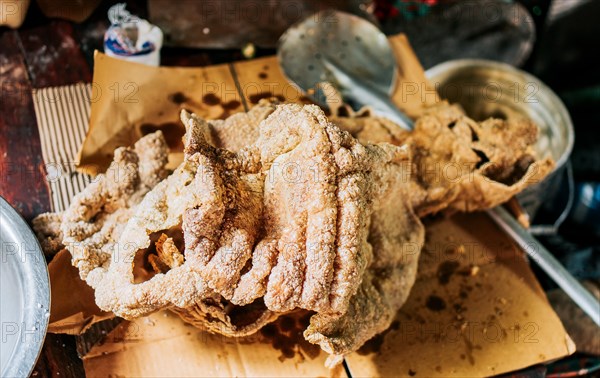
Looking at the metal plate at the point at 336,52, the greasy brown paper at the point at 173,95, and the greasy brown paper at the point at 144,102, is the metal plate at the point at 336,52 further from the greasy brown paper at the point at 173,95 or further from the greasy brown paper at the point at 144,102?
the greasy brown paper at the point at 144,102

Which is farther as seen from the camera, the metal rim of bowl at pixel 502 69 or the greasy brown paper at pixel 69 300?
the metal rim of bowl at pixel 502 69

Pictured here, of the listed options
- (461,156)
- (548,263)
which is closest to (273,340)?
(461,156)

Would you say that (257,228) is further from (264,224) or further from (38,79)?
(38,79)

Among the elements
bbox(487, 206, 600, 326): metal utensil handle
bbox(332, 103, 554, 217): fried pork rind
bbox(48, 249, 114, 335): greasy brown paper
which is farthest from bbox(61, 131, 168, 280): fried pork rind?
bbox(487, 206, 600, 326): metal utensil handle

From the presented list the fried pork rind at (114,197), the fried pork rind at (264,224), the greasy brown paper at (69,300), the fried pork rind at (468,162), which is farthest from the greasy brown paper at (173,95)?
the fried pork rind at (264,224)

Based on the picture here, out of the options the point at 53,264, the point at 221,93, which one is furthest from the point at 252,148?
the point at 221,93

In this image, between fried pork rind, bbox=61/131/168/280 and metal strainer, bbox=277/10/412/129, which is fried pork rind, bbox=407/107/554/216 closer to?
metal strainer, bbox=277/10/412/129

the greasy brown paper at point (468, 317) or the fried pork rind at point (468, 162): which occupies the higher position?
the fried pork rind at point (468, 162)
